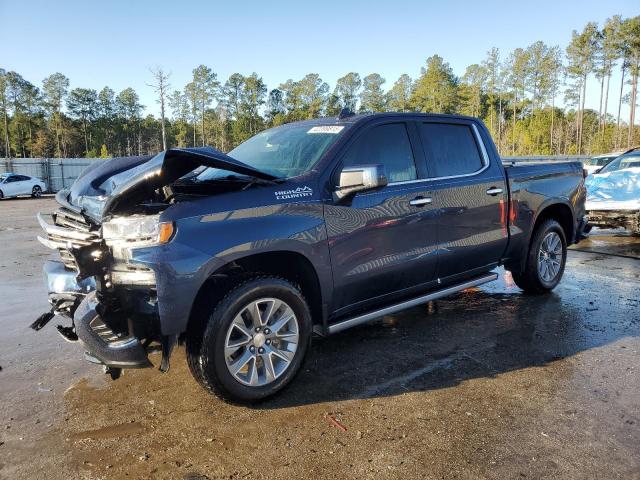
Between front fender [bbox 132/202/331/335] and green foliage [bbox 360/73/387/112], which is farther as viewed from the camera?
green foliage [bbox 360/73/387/112]

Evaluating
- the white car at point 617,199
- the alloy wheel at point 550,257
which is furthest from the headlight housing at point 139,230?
the white car at point 617,199

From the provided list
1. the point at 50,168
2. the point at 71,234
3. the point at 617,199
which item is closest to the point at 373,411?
the point at 71,234

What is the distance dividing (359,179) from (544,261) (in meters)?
A: 3.35

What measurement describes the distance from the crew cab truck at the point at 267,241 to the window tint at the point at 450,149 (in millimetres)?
17

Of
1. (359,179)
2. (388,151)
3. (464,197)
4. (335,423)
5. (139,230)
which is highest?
(388,151)

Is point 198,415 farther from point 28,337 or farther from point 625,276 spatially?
point 625,276

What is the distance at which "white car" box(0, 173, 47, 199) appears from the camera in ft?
91.5

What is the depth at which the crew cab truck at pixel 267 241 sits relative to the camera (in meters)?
2.95

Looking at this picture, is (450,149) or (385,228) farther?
(450,149)

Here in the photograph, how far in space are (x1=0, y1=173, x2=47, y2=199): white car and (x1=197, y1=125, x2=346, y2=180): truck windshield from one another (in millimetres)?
28792

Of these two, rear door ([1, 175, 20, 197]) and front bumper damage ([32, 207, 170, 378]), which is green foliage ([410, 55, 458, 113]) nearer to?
rear door ([1, 175, 20, 197])

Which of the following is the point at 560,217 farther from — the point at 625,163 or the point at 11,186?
the point at 11,186

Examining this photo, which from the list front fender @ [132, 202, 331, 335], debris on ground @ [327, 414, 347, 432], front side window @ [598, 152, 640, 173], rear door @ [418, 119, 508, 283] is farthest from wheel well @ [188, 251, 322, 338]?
front side window @ [598, 152, 640, 173]

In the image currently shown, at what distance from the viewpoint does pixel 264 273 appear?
334 centimetres
